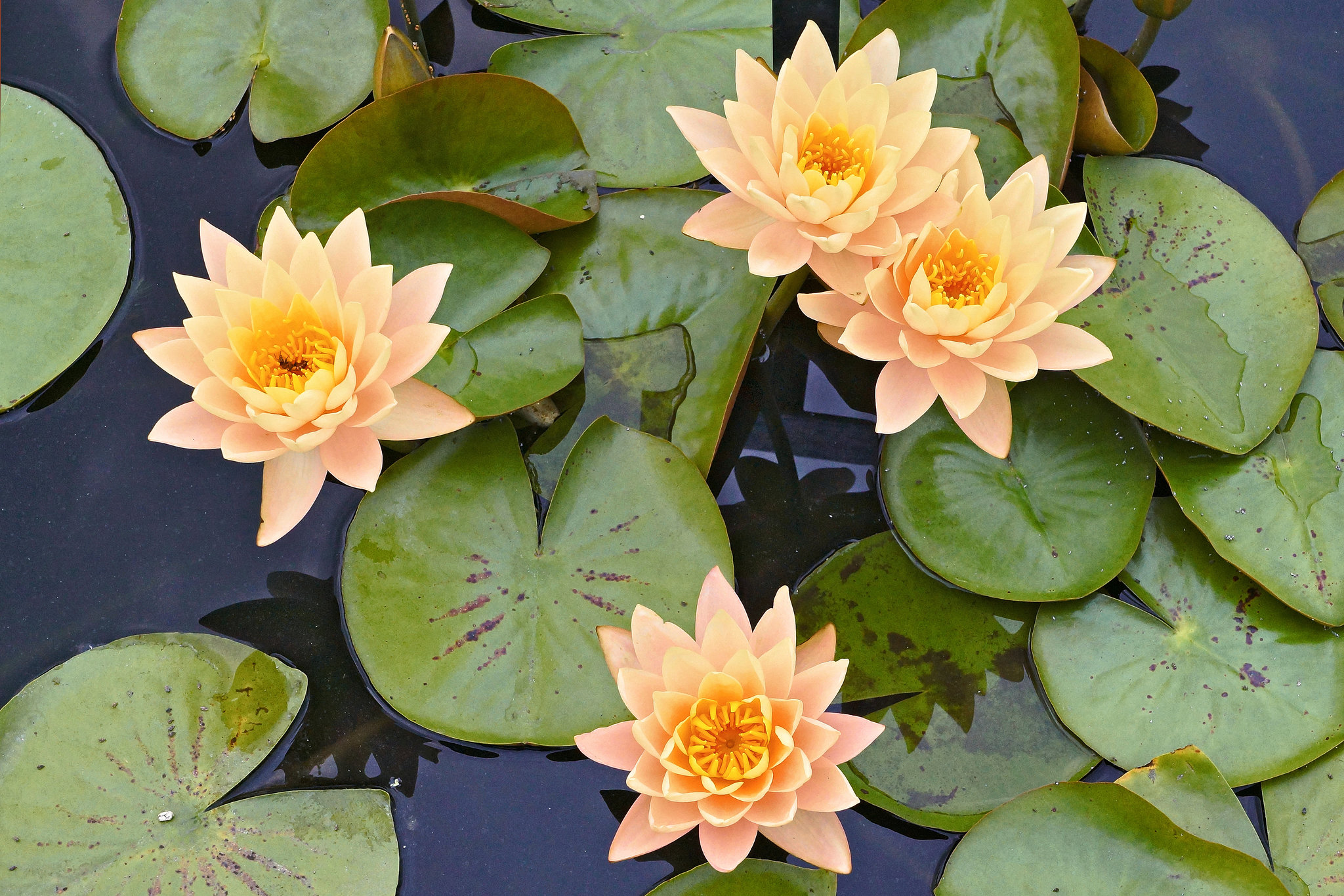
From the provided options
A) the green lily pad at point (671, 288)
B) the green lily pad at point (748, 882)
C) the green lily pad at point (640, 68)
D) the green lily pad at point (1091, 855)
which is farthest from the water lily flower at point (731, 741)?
the green lily pad at point (640, 68)

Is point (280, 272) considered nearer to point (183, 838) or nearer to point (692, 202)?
point (692, 202)

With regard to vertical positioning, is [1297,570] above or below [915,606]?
above

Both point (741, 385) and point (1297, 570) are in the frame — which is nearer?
point (1297, 570)

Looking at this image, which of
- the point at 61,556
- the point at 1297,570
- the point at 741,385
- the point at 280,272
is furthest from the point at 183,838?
the point at 1297,570

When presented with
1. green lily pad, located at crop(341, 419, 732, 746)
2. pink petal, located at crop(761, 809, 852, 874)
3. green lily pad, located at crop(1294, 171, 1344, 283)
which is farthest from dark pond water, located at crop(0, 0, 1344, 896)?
pink petal, located at crop(761, 809, 852, 874)

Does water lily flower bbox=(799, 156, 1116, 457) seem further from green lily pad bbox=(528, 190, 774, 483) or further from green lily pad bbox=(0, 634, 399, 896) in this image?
green lily pad bbox=(0, 634, 399, 896)

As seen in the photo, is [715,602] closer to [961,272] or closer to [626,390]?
[626,390]

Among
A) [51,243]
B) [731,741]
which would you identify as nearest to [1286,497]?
[731,741]
